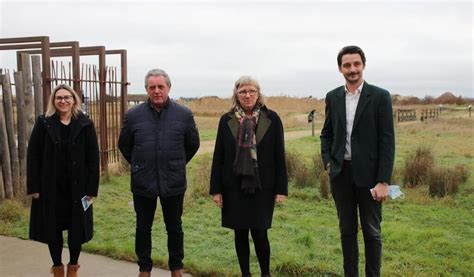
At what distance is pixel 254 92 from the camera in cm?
378

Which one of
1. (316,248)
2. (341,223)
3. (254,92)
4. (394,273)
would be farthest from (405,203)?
(254,92)

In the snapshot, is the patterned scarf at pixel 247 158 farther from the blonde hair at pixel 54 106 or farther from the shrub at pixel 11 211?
the shrub at pixel 11 211

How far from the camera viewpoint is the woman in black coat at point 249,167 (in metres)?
3.78

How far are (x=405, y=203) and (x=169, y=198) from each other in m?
5.14

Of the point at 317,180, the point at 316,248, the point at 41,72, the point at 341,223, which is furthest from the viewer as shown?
the point at 317,180

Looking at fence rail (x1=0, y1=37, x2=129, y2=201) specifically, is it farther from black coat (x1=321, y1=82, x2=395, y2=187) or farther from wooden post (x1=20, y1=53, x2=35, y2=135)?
black coat (x1=321, y1=82, x2=395, y2=187)

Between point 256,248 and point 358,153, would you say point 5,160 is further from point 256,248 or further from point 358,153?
point 358,153

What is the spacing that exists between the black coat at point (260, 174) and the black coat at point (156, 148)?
0.31 metres

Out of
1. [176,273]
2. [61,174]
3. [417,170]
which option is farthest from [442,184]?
[61,174]

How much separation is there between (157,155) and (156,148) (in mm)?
56

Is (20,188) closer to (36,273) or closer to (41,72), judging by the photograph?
(41,72)

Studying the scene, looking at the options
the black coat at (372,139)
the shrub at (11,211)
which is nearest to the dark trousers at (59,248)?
the black coat at (372,139)

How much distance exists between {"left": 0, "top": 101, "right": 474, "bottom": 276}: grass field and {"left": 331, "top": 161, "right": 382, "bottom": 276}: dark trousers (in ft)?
1.90

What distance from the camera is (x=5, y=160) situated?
6.77 metres
